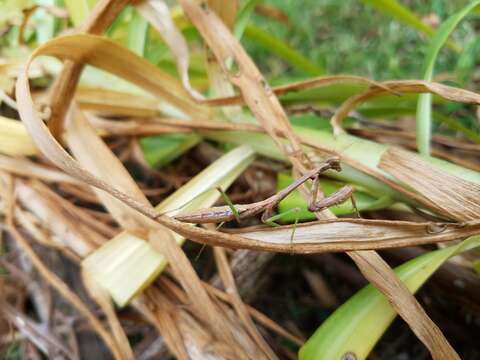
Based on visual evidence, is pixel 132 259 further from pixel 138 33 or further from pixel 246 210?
pixel 138 33

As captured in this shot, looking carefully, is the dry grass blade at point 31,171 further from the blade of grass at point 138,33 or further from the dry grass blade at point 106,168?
the blade of grass at point 138,33

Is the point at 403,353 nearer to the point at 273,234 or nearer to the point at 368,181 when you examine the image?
the point at 368,181

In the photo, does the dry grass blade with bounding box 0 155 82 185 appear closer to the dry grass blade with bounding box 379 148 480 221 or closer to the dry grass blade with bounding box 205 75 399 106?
the dry grass blade with bounding box 205 75 399 106

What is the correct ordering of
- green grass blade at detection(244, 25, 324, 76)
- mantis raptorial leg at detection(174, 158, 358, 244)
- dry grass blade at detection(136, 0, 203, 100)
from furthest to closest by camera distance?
1. green grass blade at detection(244, 25, 324, 76)
2. dry grass blade at detection(136, 0, 203, 100)
3. mantis raptorial leg at detection(174, 158, 358, 244)

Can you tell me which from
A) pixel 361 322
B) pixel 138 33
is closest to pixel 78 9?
pixel 138 33

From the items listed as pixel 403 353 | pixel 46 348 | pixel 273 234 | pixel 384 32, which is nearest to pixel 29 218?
pixel 46 348

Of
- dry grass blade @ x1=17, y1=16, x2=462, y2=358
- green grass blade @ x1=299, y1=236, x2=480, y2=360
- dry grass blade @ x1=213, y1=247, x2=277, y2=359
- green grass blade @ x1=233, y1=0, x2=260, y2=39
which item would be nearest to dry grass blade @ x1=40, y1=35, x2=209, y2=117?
dry grass blade @ x1=17, y1=16, x2=462, y2=358
